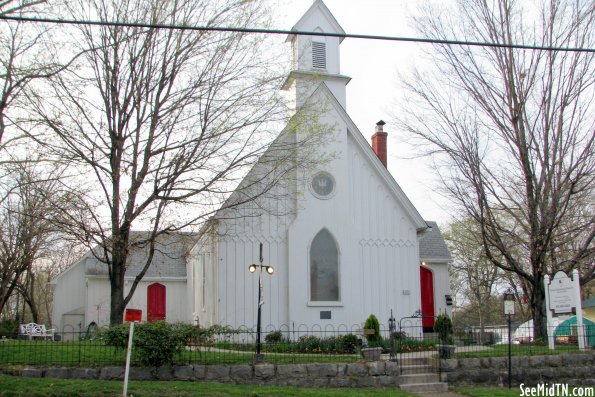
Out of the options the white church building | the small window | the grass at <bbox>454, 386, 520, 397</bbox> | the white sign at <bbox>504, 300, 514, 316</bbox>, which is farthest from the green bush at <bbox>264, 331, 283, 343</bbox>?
the small window

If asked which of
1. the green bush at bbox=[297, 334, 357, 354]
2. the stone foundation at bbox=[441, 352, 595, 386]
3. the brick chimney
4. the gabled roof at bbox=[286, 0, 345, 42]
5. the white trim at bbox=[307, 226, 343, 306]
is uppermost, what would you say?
A: the gabled roof at bbox=[286, 0, 345, 42]

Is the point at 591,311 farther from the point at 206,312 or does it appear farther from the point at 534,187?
the point at 206,312

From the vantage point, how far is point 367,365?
14.6 metres

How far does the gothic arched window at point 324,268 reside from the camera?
21.9 metres

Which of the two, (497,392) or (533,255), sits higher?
(533,255)

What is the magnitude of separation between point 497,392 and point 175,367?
6.94m

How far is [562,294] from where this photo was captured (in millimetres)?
17828

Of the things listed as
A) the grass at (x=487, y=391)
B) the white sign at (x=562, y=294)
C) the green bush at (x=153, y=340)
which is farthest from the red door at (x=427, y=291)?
the green bush at (x=153, y=340)

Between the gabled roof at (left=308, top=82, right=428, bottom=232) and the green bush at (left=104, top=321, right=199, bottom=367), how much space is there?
37.2ft

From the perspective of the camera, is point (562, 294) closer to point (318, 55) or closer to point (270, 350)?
point (270, 350)

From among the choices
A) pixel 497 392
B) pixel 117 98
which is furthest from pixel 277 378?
pixel 117 98

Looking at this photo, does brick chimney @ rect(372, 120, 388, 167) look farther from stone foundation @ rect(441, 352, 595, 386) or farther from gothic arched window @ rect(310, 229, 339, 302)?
stone foundation @ rect(441, 352, 595, 386)

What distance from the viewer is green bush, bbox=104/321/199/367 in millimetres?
13414

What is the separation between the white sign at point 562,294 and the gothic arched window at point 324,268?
7.06 meters
